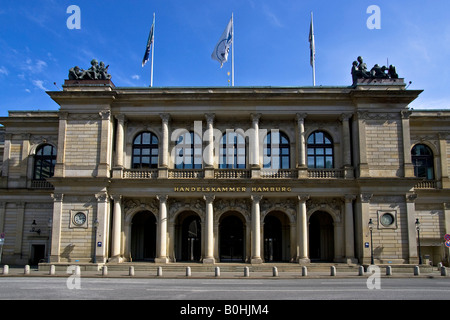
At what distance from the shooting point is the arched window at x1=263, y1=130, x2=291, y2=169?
39.5 metres

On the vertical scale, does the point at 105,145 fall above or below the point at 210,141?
below

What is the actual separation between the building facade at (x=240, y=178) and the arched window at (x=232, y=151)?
92 millimetres

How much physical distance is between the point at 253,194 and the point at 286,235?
5.87 metres

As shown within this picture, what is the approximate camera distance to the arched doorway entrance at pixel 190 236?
4059 cm

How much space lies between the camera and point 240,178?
37.2m

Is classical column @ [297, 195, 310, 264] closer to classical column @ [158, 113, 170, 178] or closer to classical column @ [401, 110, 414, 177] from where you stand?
classical column @ [401, 110, 414, 177]

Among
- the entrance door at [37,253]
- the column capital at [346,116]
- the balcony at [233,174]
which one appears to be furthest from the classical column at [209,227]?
the entrance door at [37,253]

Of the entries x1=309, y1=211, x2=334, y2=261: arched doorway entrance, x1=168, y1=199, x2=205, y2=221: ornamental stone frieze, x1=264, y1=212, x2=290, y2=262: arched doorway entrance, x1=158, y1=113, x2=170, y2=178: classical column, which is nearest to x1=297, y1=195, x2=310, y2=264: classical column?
x1=264, y1=212, x2=290, y2=262: arched doorway entrance

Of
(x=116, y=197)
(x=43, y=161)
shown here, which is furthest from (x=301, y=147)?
(x=43, y=161)

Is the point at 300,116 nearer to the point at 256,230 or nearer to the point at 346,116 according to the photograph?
the point at 346,116

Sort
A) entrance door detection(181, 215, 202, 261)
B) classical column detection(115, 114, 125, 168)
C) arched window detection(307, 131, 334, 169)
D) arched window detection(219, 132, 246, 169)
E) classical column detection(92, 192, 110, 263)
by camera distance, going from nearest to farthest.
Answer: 1. classical column detection(92, 192, 110, 263)
2. classical column detection(115, 114, 125, 168)
3. arched window detection(307, 131, 334, 169)
4. arched window detection(219, 132, 246, 169)
5. entrance door detection(181, 215, 202, 261)

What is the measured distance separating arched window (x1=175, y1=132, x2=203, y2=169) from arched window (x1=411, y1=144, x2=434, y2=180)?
69.2 ft

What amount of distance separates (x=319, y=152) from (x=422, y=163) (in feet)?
37.7

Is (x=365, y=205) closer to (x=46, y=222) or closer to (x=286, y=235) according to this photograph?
(x=286, y=235)
